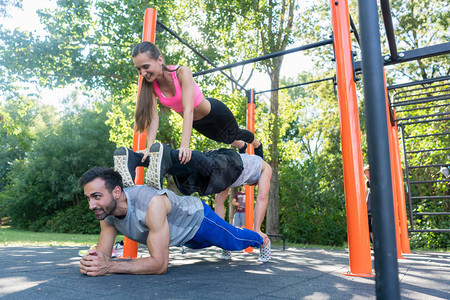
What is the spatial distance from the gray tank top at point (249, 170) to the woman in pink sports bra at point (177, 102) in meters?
0.29

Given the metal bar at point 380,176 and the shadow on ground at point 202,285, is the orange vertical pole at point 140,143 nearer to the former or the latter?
the shadow on ground at point 202,285

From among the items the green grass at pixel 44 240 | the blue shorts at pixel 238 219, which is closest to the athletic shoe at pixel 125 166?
the green grass at pixel 44 240

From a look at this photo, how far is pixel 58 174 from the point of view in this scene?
1670cm

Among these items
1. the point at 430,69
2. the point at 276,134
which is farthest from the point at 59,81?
the point at 430,69

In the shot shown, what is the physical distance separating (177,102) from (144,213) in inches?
40.0

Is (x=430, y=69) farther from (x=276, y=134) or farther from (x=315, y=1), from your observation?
(x=276, y=134)

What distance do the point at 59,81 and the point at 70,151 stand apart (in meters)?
9.02

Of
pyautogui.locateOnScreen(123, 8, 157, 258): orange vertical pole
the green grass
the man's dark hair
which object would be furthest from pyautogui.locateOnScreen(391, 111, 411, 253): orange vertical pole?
the green grass

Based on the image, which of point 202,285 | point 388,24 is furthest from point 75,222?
point 388,24

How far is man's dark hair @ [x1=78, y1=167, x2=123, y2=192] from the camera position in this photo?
5.88 ft

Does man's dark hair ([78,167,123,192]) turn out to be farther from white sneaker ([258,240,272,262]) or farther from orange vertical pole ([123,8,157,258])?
white sneaker ([258,240,272,262])

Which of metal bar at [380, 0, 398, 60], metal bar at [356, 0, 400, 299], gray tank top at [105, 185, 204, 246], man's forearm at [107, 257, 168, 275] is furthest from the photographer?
gray tank top at [105, 185, 204, 246]

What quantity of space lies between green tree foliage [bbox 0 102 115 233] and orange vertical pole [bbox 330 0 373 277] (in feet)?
51.4

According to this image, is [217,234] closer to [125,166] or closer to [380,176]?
[125,166]
